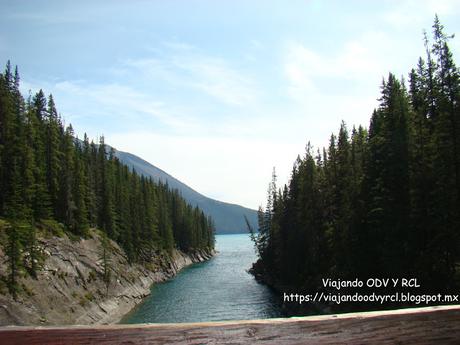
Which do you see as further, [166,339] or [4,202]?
[4,202]

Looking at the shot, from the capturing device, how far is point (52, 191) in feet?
216

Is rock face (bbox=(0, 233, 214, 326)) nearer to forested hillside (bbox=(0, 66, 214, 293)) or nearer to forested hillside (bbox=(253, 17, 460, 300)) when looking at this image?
forested hillside (bbox=(0, 66, 214, 293))

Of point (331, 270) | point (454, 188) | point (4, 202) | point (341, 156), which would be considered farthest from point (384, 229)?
point (4, 202)

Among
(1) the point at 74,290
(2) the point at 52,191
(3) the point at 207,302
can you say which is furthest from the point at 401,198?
(2) the point at 52,191

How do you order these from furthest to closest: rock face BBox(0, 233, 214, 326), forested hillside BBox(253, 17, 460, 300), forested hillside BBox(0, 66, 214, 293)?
forested hillside BBox(0, 66, 214, 293) < rock face BBox(0, 233, 214, 326) < forested hillside BBox(253, 17, 460, 300)

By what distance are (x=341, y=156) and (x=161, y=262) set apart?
51.9 m

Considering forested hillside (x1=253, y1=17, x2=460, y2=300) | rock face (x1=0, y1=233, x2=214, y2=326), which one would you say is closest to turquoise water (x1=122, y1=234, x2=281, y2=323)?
rock face (x1=0, y1=233, x2=214, y2=326)

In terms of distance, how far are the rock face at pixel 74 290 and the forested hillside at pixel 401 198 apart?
2387 cm

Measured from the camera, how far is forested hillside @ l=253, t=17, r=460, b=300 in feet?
98.8

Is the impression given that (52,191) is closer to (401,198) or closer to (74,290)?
(74,290)

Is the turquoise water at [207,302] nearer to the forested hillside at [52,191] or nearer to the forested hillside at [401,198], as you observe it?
the forested hillside at [401,198]

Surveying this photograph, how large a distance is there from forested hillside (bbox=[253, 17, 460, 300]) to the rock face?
940 inches

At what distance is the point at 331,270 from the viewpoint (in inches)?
1759

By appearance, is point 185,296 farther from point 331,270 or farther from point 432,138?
point 432,138
